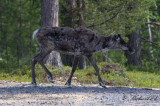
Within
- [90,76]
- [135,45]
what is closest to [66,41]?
[90,76]

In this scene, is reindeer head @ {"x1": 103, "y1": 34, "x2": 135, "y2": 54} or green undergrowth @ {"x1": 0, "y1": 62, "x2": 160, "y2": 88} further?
green undergrowth @ {"x1": 0, "y1": 62, "x2": 160, "y2": 88}

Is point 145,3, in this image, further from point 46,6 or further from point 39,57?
point 39,57

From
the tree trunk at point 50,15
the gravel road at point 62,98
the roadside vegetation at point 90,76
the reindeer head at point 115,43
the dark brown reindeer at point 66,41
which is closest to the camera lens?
the gravel road at point 62,98

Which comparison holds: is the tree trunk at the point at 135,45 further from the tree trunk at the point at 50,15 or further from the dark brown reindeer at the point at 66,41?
the dark brown reindeer at the point at 66,41

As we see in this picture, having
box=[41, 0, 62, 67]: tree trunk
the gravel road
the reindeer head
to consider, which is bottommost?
the gravel road

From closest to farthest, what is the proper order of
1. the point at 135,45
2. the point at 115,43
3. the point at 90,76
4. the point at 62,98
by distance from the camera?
the point at 62,98 → the point at 115,43 → the point at 90,76 → the point at 135,45

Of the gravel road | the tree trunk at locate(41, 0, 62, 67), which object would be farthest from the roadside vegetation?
the gravel road

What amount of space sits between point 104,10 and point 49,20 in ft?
8.69

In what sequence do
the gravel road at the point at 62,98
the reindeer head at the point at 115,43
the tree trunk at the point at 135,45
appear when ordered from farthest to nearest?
the tree trunk at the point at 135,45, the reindeer head at the point at 115,43, the gravel road at the point at 62,98

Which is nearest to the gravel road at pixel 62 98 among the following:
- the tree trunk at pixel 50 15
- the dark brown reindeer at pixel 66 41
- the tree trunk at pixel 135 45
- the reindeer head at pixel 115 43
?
the dark brown reindeer at pixel 66 41

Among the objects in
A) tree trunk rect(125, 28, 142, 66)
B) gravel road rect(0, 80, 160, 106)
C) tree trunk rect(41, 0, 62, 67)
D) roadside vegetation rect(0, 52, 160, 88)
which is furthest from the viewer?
tree trunk rect(125, 28, 142, 66)

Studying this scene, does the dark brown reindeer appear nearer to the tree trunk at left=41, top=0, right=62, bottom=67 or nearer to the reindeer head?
the reindeer head

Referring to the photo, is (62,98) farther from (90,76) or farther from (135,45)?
(135,45)

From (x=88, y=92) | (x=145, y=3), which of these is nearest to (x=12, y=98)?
(x=88, y=92)
